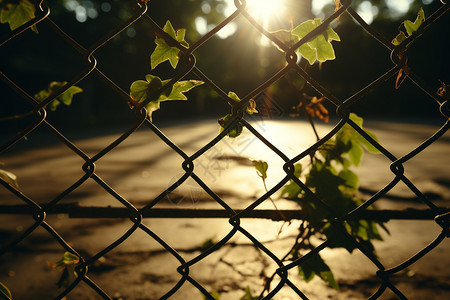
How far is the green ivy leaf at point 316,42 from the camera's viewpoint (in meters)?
0.66

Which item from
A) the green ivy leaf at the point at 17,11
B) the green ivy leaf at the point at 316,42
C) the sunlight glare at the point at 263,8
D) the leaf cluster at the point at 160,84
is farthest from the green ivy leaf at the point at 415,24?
the green ivy leaf at the point at 17,11

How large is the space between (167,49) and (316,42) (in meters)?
0.28

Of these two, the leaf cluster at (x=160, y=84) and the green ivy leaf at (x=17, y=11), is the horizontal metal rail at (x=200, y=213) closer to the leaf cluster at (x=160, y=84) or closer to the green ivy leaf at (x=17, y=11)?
the leaf cluster at (x=160, y=84)

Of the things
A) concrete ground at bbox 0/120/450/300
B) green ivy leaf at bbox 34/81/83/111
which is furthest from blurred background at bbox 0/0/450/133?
green ivy leaf at bbox 34/81/83/111

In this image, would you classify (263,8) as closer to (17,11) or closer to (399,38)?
(399,38)

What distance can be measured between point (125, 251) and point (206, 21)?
25962 millimetres

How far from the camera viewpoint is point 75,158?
7.50 meters

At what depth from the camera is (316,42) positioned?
67 centimetres

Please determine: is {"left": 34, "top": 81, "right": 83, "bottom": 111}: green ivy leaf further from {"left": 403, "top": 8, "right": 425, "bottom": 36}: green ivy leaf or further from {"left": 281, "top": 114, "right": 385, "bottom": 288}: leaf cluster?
{"left": 403, "top": 8, "right": 425, "bottom": 36}: green ivy leaf

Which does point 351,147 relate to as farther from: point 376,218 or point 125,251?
point 125,251

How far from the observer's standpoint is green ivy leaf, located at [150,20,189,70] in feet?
2.11

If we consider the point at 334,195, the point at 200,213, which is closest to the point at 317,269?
the point at 334,195

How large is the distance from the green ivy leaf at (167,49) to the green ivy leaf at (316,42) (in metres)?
0.21

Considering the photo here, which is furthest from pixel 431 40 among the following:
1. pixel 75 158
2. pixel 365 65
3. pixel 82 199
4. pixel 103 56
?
pixel 82 199
